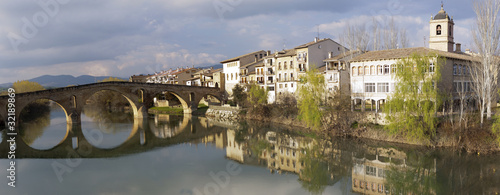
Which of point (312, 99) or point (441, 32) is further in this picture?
Answer: point (441, 32)

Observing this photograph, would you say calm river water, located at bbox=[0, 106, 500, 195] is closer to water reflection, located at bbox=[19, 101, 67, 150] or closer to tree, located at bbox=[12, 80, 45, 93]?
water reflection, located at bbox=[19, 101, 67, 150]

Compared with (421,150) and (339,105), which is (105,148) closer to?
(339,105)

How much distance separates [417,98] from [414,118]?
133cm

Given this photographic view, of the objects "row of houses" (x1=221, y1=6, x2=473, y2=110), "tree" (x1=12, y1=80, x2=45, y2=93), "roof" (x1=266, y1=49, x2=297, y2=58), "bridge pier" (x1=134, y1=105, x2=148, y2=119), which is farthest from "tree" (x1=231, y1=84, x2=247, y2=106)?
"tree" (x1=12, y1=80, x2=45, y2=93)

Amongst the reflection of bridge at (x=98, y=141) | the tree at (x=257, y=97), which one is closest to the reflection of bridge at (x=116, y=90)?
the reflection of bridge at (x=98, y=141)

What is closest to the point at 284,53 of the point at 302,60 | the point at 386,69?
the point at 302,60

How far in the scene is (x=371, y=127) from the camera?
87.4 feet

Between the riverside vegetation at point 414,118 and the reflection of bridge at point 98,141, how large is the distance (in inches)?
449

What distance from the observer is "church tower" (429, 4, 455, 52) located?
29.5 metres

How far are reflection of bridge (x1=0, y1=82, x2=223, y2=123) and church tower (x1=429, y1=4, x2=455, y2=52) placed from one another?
33.2 metres

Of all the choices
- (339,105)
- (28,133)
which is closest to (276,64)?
(339,105)

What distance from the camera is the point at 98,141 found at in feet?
97.6

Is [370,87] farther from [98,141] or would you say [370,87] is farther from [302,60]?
[98,141]

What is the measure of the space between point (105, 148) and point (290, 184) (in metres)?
16.3
